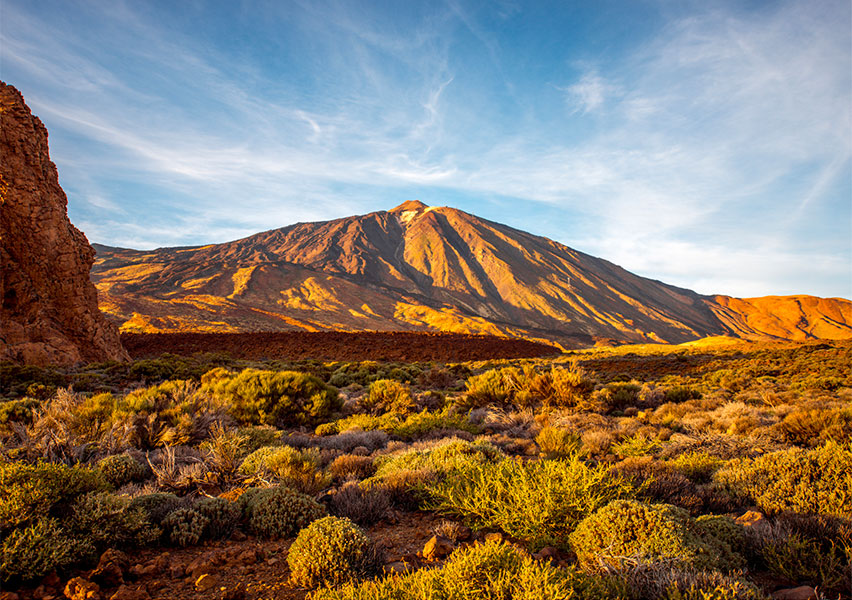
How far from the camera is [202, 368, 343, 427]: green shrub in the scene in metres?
7.89

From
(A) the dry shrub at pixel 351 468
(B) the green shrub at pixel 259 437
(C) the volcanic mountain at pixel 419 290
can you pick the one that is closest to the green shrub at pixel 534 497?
(A) the dry shrub at pixel 351 468

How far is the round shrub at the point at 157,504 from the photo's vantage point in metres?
3.27

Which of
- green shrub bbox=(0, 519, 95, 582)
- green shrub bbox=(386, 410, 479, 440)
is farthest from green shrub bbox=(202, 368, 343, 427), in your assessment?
green shrub bbox=(0, 519, 95, 582)

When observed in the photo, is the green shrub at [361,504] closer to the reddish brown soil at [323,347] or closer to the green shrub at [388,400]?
the green shrub at [388,400]

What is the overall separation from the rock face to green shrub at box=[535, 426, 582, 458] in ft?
50.6

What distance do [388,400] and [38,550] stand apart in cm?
731

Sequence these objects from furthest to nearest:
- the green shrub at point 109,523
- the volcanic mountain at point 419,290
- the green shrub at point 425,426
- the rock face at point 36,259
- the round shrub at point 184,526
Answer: the volcanic mountain at point 419,290 → the rock face at point 36,259 → the green shrub at point 425,426 → the round shrub at point 184,526 → the green shrub at point 109,523

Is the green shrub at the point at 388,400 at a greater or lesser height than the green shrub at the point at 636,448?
lesser

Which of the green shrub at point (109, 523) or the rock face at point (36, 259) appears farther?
the rock face at point (36, 259)

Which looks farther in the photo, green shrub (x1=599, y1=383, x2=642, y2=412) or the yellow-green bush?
green shrub (x1=599, y1=383, x2=642, y2=412)

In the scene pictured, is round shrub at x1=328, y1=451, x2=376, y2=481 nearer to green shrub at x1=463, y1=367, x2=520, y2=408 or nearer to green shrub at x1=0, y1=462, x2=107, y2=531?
green shrub at x1=0, y1=462, x2=107, y2=531

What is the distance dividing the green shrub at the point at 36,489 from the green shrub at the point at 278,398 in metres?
4.81

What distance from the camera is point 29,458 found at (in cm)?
423

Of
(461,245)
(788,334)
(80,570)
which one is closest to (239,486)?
(80,570)
